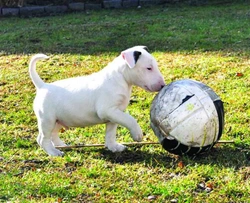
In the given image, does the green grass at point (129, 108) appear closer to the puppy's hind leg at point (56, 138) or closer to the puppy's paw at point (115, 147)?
the puppy's paw at point (115, 147)

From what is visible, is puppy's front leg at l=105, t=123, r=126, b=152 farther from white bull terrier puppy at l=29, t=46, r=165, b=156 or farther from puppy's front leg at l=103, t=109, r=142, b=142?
puppy's front leg at l=103, t=109, r=142, b=142

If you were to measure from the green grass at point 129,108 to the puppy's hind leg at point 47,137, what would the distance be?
91mm

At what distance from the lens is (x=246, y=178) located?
14.4 feet

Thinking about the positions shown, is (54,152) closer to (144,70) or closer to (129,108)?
(144,70)

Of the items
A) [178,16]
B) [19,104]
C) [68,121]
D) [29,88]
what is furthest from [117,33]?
[68,121]

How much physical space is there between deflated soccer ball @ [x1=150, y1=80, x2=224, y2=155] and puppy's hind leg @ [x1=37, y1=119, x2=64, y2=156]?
1.07 meters

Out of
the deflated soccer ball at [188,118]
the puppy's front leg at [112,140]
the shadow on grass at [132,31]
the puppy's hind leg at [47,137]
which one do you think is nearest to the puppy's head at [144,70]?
the deflated soccer ball at [188,118]

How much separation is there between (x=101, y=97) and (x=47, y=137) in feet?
2.32

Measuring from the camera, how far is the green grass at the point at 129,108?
4289 mm

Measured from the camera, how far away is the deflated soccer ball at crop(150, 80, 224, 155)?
4578 millimetres

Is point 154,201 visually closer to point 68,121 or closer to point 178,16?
point 68,121

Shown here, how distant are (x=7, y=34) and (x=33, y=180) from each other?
803cm

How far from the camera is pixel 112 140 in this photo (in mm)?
5168

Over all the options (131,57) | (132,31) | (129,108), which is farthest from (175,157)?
(132,31)
